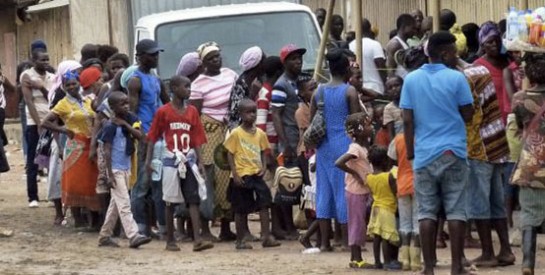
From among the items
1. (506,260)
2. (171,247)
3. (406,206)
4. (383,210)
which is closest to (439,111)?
(406,206)

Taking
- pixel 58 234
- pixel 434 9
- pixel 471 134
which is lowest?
pixel 58 234

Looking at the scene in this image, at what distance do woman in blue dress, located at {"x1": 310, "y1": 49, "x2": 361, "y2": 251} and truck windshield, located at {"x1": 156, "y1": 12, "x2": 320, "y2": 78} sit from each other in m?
3.68

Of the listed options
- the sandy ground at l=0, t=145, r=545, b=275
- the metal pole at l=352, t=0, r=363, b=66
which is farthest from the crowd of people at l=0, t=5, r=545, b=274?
the metal pole at l=352, t=0, r=363, b=66

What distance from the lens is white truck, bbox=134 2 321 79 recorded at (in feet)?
53.3

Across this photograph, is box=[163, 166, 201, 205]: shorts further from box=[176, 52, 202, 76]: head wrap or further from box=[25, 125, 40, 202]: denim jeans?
box=[25, 125, 40, 202]: denim jeans

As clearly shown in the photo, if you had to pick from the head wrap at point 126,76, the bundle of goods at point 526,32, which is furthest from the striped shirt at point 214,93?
the bundle of goods at point 526,32

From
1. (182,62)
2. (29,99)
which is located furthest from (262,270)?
(29,99)

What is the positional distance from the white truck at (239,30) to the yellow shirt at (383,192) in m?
4.65

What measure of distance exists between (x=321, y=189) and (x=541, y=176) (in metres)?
2.35

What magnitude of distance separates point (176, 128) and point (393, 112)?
195 centimetres

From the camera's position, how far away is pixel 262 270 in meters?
12.0

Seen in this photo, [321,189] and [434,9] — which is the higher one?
[434,9]

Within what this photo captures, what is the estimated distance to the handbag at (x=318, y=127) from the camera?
1243cm

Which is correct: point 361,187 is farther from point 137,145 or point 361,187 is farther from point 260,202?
point 137,145
